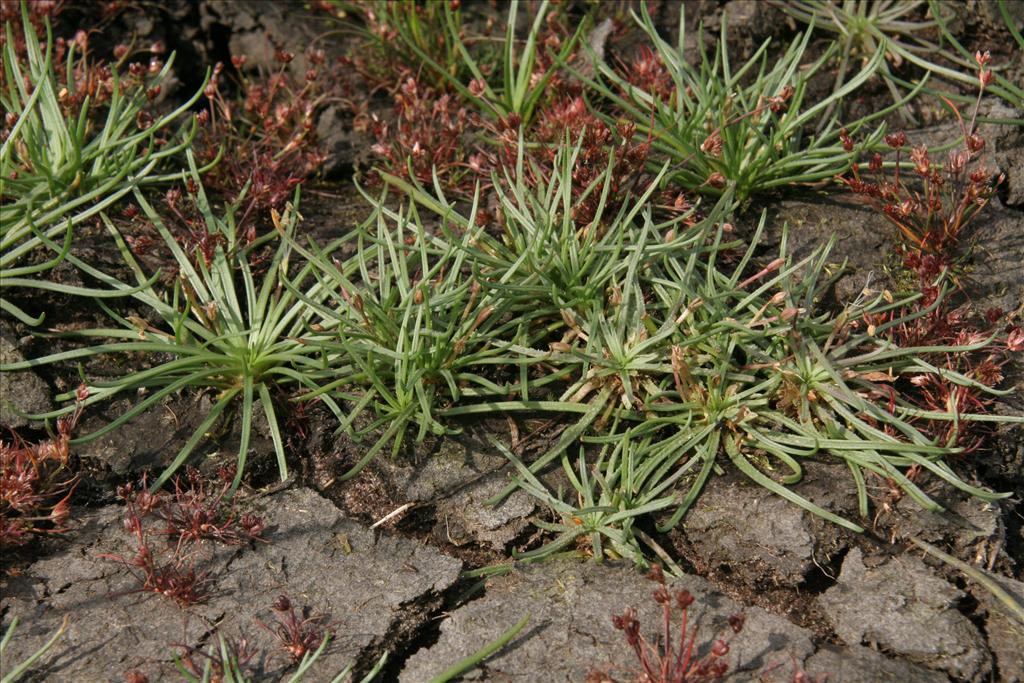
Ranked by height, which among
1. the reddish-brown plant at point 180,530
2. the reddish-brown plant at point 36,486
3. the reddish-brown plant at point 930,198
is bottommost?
the reddish-brown plant at point 180,530

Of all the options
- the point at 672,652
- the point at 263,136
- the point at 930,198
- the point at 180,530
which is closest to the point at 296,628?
the point at 180,530

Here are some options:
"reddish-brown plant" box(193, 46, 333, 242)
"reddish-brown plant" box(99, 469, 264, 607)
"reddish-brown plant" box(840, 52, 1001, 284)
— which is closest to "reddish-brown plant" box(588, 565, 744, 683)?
"reddish-brown plant" box(99, 469, 264, 607)

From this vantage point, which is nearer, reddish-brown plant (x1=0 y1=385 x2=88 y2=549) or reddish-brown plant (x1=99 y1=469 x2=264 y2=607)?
reddish-brown plant (x1=99 y1=469 x2=264 y2=607)

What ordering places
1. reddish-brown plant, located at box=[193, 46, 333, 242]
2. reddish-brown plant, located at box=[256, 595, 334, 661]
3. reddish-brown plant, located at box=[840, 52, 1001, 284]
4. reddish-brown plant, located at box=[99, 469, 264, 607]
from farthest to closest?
reddish-brown plant, located at box=[193, 46, 333, 242] < reddish-brown plant, located at box=[840, 52, 1001, 284] < reddish-brown plant, located at box=[99, 469, 264, 607] < reddish-brown plant, located at box=[256, 595, 334, 661]

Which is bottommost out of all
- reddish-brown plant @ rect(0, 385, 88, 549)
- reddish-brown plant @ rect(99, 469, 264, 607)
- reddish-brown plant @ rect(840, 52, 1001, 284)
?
reddish-brown plant @ rect(99, 469, 264, 607)

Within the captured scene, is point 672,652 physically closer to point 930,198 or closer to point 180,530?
point 180,530

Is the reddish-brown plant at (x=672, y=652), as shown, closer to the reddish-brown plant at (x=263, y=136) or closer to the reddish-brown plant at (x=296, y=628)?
the reddish-brown plant at (x=296, y=628)

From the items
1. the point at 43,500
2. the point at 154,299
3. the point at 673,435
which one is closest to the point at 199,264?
the point at 154,299

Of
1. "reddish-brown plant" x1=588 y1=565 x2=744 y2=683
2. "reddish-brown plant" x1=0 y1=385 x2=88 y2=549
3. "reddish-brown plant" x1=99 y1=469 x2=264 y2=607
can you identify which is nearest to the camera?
"reddish-brown plant" x1=588 y1=565 x2=744 y2=683

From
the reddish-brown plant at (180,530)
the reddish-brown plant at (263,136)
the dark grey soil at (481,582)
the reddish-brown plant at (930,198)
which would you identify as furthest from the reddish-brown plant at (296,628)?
the reddish-brown plant at (930,198)

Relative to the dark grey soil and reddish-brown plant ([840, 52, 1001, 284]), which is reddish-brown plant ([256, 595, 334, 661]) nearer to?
the dark grey soil

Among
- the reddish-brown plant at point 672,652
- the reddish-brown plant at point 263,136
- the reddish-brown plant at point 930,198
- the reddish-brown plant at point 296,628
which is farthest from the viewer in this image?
the reddish-brown plant at point 263,136
